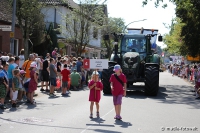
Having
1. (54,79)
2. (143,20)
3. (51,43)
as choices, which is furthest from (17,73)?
(143,20)

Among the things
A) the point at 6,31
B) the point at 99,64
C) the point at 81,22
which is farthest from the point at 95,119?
the point at 81,22

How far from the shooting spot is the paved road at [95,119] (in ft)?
29.9

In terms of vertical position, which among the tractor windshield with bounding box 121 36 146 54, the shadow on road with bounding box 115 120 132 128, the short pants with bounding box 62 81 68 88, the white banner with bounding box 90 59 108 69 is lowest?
the shadow on road with bounding box 115 120 132 128

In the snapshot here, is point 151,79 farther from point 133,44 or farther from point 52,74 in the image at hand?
point 52,74

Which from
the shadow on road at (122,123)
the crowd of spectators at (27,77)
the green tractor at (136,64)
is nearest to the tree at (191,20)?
the green tractor at (136,64)

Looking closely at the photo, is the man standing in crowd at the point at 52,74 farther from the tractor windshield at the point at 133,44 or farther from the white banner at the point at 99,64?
the white banner at the point at 99,64

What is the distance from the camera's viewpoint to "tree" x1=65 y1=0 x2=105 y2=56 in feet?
100

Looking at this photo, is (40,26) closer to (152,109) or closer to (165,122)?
(152,109)

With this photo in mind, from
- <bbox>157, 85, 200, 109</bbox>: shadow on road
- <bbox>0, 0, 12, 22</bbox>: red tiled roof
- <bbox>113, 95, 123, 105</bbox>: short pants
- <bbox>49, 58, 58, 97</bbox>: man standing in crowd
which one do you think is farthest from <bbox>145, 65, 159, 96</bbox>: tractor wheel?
<bbox>0, 0, 12, 22</bbox>: red tiled roof

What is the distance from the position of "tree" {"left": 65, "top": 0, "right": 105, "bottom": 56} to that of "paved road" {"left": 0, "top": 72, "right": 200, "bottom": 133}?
1670cm

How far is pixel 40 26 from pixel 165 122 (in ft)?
64.0

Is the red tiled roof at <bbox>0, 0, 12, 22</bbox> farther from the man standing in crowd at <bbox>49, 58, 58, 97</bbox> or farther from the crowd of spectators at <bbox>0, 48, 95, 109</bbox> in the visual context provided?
the man standing in crowd at <bbox>49, 58, 58, 97</bbox>

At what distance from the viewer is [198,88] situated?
17906mm

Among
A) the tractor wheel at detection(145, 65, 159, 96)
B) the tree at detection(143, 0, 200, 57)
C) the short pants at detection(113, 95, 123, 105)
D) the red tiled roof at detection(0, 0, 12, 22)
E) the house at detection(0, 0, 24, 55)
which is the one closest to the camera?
the short pants at detection(113, 95, 123, 105)
